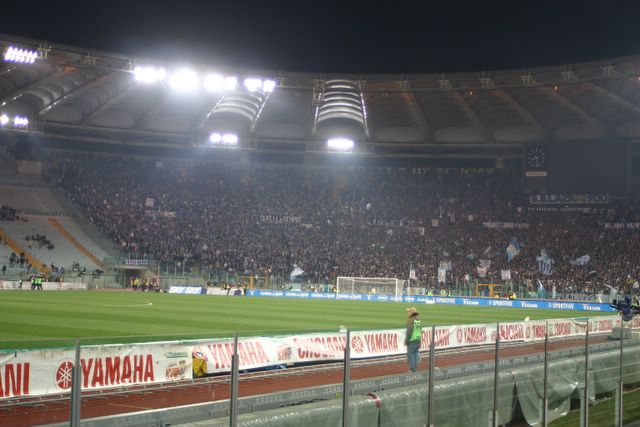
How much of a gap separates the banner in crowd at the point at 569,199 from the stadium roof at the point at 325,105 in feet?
17.1

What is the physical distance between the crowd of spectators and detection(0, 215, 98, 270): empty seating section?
4.86 m

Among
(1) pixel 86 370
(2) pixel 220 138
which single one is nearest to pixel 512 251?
(2) pixel 220 138

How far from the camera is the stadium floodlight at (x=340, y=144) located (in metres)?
70.9

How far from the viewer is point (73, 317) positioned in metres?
27.9

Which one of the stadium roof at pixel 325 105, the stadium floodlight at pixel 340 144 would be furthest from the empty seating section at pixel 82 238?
the stadium floodlight at pixel 340 144

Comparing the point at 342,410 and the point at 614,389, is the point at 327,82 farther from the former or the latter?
the point at 342,410

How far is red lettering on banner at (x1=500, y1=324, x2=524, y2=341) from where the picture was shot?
20547mm

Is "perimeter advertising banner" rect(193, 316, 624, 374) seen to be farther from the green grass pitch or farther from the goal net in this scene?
the goal net

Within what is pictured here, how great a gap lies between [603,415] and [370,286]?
4174 cm

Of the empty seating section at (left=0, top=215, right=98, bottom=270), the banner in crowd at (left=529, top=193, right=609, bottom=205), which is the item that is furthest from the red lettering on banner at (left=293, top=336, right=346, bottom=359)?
the banner in crowd at (left=529, top=193, right=609, bottom=205)

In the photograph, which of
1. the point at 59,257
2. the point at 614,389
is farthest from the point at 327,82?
the point at 614,389

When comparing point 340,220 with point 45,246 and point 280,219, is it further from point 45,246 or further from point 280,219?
point 45,246

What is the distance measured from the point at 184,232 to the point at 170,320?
4062 centimetres

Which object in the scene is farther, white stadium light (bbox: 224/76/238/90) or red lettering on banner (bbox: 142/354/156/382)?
white stadium light (bbox: 224/76/238/90)
